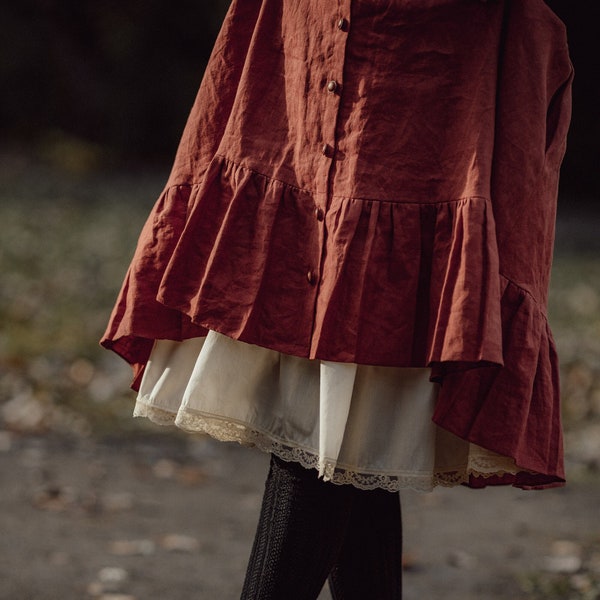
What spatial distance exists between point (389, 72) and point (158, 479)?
8.15 ft

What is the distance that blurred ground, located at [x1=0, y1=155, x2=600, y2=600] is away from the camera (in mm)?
2836

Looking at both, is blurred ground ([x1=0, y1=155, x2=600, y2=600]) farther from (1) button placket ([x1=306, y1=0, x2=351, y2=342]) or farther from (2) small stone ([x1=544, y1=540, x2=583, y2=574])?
(1) button placket ([x1=306, y1=0, x2=351, y2=342])

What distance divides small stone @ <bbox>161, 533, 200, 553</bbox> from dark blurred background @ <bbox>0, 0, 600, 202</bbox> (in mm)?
11930

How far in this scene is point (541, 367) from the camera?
1.50m

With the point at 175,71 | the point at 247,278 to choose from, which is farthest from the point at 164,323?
the point at 175,71

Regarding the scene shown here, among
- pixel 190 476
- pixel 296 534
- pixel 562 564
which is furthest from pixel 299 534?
pixel 190 476

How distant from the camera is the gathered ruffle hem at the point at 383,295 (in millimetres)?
1432

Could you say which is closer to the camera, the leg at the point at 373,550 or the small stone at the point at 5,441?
the leg at the point at 373,550

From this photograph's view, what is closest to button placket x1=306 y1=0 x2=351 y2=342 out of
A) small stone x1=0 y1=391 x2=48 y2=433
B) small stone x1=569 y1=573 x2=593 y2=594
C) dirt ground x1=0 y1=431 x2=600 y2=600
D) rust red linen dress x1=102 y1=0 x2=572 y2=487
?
rust red linen dress x1=102 y1=0 x2=572 y2=487

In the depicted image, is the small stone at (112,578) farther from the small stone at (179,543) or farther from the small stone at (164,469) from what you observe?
the small stone at (164,469)

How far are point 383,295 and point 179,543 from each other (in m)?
1.84

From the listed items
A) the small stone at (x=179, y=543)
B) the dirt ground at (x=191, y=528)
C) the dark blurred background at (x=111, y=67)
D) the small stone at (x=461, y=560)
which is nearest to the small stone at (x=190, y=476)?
the dirt ground at (x=191, y=528)

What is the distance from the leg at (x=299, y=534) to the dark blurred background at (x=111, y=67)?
13.2 meters

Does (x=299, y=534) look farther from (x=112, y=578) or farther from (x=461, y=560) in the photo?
(x=461, y=560)
